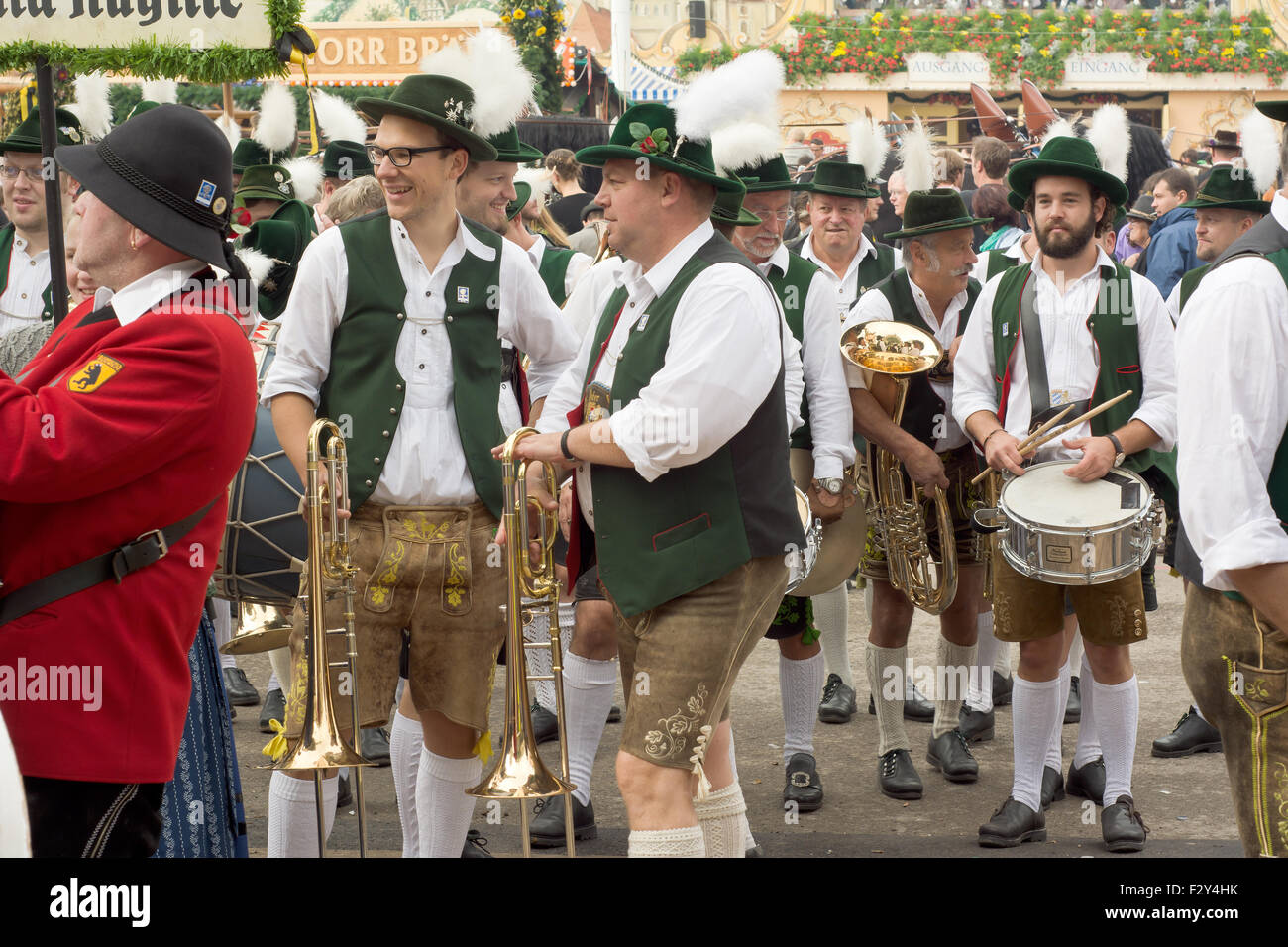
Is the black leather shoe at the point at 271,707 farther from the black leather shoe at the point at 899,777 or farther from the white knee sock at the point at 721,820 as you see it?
the white knee sock at the point at 721,820

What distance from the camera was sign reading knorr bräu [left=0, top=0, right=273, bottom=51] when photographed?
147 inches

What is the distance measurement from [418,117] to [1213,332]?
95.6 inches

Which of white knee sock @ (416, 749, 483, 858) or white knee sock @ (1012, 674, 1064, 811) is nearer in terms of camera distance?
white knee sock @ (416, 749, 483, 858)

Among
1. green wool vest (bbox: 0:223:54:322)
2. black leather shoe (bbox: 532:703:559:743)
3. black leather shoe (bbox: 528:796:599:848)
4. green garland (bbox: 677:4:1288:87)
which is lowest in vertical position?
black leather shoe (bbox: 532:703:559:743)

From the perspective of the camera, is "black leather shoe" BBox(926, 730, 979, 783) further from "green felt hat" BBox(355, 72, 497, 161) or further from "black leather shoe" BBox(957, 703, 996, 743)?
"green felt hat" BBox(355, 72, 497, 161)

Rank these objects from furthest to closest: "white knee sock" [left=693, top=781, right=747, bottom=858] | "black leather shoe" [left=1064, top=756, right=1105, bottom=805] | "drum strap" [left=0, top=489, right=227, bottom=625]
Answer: "black leather shoe" [left=1064, top=756, right=1105, bottom=805] → "white knee sock" [left=693, top=781, right=747, bottom=858] → "drum strap" [left=0, top=489, right=227, bottom=625]

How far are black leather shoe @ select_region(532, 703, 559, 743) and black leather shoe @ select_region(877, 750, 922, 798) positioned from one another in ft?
4.80

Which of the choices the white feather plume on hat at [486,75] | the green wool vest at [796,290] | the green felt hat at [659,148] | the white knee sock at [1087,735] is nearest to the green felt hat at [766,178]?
the green wool vest at [796,290]

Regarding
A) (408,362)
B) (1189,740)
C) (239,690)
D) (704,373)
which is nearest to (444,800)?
(408,362)

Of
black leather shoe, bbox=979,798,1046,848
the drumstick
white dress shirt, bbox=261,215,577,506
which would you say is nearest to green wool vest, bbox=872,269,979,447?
the drumstick

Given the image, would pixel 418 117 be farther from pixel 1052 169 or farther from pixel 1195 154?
pixel 1195 154

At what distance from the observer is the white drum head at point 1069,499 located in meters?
4.96

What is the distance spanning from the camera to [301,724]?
4.03 metres

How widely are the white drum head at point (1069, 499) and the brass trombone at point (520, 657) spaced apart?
1882mm
